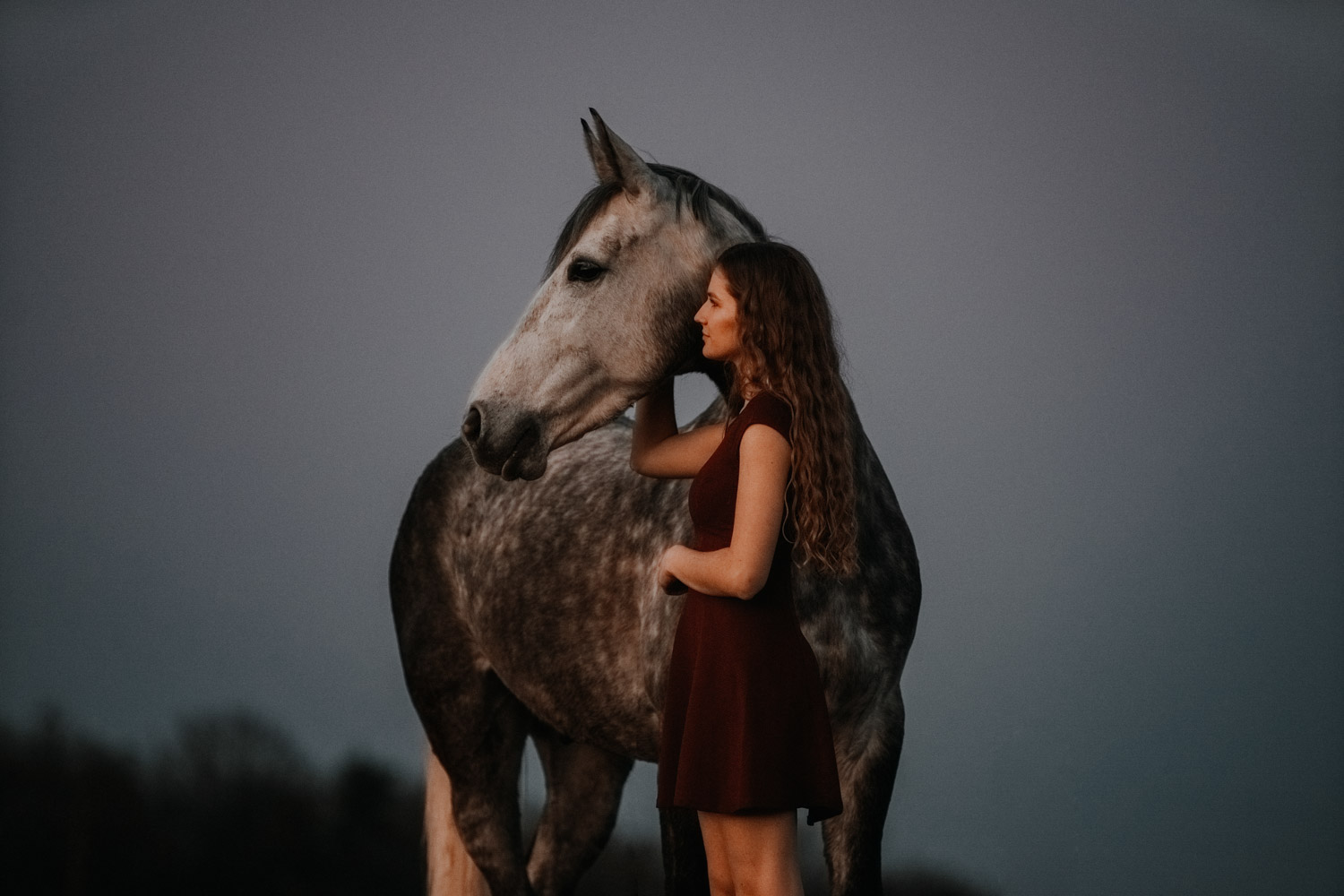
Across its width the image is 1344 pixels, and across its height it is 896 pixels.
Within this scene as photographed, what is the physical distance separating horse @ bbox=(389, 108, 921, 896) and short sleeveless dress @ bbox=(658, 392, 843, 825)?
388 mm

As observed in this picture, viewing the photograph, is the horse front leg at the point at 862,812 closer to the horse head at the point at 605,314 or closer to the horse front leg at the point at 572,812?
the horse head at the point at 605,314

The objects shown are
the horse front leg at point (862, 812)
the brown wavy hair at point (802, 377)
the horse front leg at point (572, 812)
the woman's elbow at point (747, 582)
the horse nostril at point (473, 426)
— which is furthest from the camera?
the horse front leg at point (572, 812)

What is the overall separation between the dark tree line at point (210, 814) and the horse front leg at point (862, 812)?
106 inches

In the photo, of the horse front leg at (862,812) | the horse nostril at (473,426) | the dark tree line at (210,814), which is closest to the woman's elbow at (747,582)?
the horse nostril at (473,426)

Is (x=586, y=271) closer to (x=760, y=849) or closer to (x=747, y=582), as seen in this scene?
(x=747, y=582)

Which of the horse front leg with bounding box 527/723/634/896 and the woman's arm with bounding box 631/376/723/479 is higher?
the woman's arm with bounding box 631/376/723/479

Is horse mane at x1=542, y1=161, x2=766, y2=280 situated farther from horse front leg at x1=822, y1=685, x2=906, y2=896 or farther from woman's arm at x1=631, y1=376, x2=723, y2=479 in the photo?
horse front leg at x1=822, y1=685, x2=906, y2=896

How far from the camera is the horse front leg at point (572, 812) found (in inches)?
142

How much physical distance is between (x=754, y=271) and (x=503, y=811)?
204cm

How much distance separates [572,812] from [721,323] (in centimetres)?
207

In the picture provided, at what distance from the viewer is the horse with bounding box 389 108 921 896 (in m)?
2.29

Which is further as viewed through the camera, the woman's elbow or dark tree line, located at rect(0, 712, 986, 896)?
dark tree line, located at rect(0, 712, 986, 896)

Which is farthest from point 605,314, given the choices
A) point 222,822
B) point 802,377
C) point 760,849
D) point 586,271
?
point 222,822

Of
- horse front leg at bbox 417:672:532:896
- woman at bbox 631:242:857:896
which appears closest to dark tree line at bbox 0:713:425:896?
horse front leg at bbox 417:672:532:896
